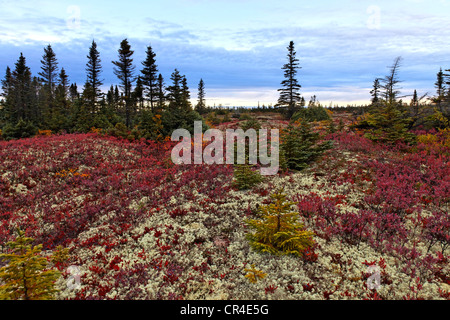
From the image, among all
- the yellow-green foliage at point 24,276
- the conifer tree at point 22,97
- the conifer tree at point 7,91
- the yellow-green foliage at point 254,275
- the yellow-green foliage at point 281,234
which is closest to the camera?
the yellow-green foliage at point 24,276

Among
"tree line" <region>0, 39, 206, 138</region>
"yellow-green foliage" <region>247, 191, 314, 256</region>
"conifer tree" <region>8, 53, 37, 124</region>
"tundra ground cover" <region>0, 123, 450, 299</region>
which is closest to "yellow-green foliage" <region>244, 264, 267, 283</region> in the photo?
"tundra ground cover" <region>0, 123, 450, 299</region>

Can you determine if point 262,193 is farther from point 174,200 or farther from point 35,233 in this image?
point 35,233

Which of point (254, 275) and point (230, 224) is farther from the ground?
point (230, 224)

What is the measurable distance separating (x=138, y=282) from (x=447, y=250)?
28.9 ft

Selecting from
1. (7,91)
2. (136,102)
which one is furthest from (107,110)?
(7,91)

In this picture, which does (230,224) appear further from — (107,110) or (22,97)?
(22,97)

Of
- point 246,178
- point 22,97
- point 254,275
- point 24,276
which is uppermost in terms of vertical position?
point 22,97

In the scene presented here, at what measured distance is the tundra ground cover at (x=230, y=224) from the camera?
18.5ft

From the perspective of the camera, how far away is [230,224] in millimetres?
8570

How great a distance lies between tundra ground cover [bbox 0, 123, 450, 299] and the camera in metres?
5.63

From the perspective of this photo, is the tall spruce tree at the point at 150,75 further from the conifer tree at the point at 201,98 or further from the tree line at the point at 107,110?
the conifer tree at the point at 201,98

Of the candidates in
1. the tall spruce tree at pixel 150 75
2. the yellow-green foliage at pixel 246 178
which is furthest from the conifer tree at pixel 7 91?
the yellow-green foliage at pixel 246 178

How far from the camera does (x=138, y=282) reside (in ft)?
19.8

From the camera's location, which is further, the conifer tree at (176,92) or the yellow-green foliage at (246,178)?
the conifer tree at (176,92)
